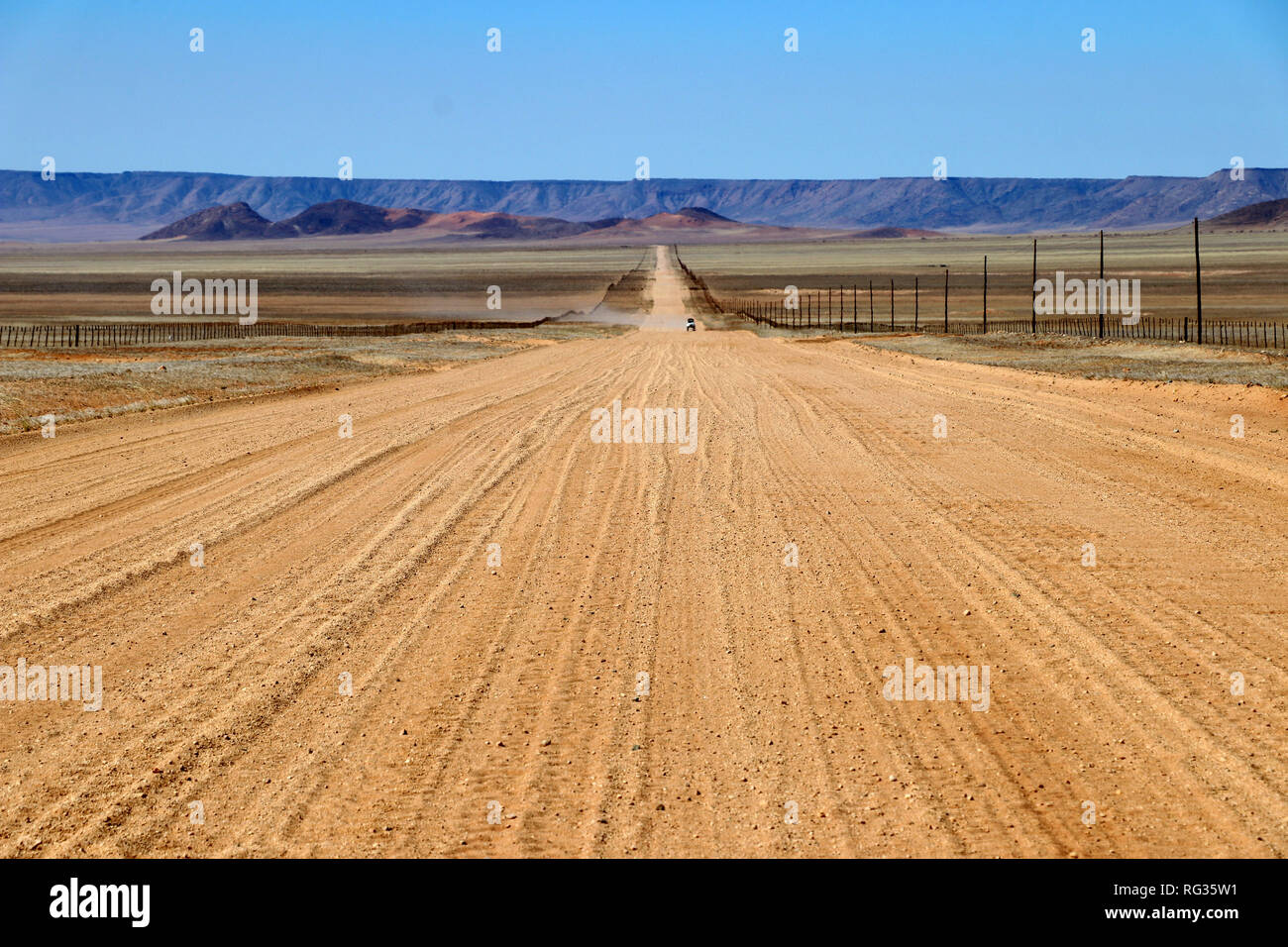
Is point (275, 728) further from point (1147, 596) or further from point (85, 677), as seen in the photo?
point (1147, 596)

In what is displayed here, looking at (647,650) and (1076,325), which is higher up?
(1076,325)

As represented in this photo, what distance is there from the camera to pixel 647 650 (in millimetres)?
7816

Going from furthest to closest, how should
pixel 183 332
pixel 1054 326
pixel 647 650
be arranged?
1. pixel 1054 326
2. pixel 183 332
3. pixel 647 650

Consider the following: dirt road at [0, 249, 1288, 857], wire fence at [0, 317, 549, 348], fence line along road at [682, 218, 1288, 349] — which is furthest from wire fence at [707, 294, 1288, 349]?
dirt road at [0, 249, 1288, 857]

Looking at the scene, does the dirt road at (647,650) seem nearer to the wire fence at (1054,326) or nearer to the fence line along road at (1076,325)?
the fence line along road at (1076,325)

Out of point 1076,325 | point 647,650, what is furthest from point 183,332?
point 647,650

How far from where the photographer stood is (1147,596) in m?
8.90

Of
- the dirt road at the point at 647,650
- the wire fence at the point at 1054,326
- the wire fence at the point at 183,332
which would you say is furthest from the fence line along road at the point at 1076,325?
the dirt road at the point at 647,650

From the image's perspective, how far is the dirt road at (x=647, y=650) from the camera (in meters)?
5.39

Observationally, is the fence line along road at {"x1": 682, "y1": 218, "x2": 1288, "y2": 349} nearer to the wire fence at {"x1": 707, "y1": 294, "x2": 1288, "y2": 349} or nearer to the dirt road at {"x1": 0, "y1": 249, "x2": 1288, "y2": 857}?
the wire fence at {"x1": 707, "y1": 294, "x2": 1288, "y2": 349}

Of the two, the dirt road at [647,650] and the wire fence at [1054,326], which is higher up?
the wire fence at [1054,326]

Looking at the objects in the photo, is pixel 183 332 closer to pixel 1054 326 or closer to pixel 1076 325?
pixel 1054 326

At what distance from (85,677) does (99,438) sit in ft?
39.7

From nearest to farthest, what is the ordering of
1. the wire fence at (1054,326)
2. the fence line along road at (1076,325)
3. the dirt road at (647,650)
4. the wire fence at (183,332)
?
the dirt road at (647,650) < the fence line along road at (1076,325) < the wire fence at (1054,326) < the wire fence at (183,332)
